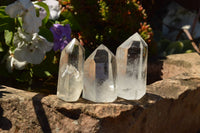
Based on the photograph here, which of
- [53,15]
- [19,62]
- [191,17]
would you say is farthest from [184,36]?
[19,62]

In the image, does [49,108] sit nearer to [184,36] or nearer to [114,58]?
[114,58]

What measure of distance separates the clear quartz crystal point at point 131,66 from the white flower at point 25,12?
0.43m

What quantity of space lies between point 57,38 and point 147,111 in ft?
2.26

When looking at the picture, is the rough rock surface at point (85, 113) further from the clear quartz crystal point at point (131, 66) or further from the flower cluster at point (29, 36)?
the flower cluster at point (29, 36)

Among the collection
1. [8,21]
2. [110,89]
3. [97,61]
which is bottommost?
[110,89]

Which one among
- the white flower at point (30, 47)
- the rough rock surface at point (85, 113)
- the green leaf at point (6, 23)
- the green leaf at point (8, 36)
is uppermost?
A: the green leaf at point (6, 23)

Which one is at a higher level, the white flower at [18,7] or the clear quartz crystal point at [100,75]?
the white flower at [18,7]

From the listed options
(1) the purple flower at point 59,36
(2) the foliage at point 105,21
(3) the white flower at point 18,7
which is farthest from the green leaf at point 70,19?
(3) the white flower at point 18,7

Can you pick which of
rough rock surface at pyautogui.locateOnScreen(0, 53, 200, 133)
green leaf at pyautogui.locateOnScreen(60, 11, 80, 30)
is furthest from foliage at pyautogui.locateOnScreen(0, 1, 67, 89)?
rough rock surface at pyautogui.locateOnScreen(0, 53, 200, 133)

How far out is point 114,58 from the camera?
118 cm

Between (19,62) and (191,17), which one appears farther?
(191,17)

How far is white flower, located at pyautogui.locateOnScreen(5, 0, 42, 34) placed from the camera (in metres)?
1.39

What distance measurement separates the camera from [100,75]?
3.81 feet

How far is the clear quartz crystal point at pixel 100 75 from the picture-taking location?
1.15 meters
